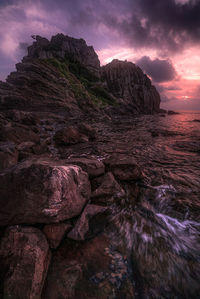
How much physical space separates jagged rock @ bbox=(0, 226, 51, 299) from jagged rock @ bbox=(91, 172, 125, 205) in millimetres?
1552

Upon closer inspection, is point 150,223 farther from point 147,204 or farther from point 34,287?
point 34,287

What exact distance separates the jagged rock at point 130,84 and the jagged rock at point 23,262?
78.5m

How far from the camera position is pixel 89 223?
8.81 feet

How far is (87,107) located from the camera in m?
34.8

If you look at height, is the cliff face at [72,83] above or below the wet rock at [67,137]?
above

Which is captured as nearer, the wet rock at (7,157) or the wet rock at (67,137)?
the wet rock at (7,157)

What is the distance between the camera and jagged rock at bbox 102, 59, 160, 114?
77500mm

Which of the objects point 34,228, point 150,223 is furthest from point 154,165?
point 34,228

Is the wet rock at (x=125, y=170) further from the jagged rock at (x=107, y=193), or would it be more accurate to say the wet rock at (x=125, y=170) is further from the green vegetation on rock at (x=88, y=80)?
the green vegetation on rock at (x=88, y=80)

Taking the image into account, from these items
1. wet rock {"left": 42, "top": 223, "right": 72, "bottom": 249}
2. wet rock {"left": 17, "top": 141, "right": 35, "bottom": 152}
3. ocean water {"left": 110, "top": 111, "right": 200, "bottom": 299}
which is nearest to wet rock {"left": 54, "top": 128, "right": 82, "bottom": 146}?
wet rock {"left": 17, "top": 141, "right": 35, "bottom": 152}

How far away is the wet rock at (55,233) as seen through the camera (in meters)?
2.27

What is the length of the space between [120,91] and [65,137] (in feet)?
256

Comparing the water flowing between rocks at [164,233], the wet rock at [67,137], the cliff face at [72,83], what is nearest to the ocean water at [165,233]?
the water flowing between rocks at [164,233]

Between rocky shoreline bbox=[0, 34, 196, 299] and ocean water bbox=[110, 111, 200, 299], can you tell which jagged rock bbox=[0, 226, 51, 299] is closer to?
rocky shoreline bbox=[0, 34, 196, 299]
